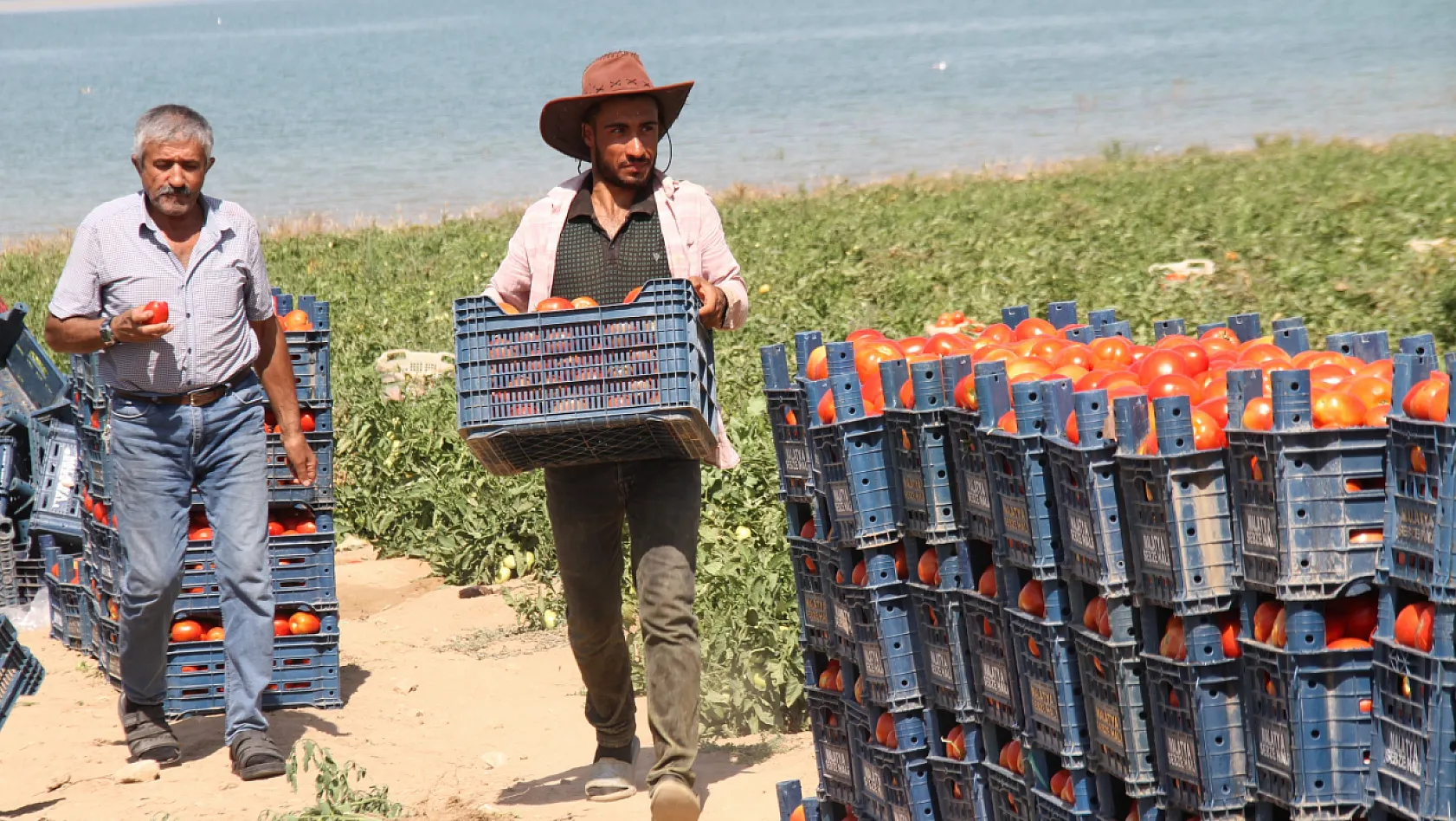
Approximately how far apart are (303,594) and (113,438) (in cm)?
132

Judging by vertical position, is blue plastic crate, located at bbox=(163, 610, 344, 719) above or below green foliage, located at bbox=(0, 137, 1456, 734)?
below

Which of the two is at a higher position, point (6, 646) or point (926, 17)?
point (926, 17)

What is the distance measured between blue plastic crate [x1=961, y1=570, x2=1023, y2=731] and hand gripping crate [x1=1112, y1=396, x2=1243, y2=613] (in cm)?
63

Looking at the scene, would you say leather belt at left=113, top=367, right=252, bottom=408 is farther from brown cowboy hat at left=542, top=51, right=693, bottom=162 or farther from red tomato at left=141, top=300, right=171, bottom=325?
brown cowboy hat at left=542, top=51, right=693, bottom=162

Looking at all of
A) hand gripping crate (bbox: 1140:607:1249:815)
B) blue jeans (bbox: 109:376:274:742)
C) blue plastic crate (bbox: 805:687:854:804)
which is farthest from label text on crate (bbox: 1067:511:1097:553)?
blue jeans (bbox: 109:376:274:742)

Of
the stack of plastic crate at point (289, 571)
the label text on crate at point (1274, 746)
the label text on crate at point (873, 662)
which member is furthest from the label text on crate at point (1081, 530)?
the stack of plastic crate at point (289, 571)

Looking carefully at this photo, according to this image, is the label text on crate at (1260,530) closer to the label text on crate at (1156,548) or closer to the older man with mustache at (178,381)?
the label text on crate at (1156,548)

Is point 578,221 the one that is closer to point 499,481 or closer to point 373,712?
point 373,712

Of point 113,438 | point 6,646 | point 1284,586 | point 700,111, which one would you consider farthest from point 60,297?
point 700,111

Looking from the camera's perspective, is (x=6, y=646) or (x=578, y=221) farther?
(x=6, y=646)

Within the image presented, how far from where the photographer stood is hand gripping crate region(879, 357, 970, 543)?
4.16 m

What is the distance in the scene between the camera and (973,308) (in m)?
11.5

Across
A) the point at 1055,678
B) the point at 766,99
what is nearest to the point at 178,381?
the point at 1055,678

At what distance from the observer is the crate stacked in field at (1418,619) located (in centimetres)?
296
